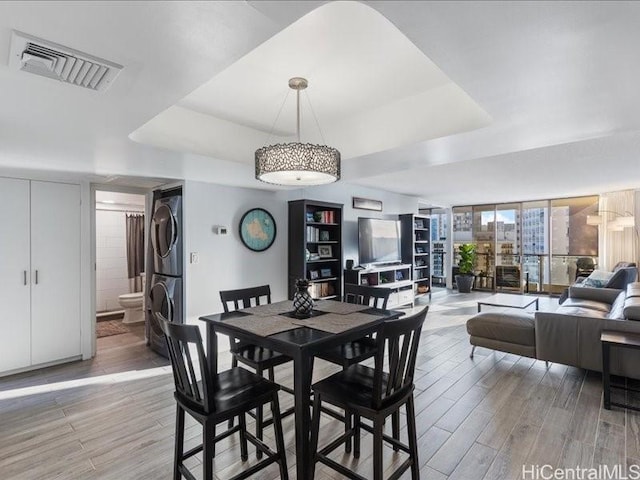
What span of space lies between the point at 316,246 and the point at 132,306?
10.4 ft

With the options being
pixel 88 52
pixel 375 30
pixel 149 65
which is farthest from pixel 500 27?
pixel 88 52

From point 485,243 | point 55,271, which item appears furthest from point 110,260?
point 485,243

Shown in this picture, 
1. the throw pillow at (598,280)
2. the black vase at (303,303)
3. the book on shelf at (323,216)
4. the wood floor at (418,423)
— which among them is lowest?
the wood floor at (418,423)

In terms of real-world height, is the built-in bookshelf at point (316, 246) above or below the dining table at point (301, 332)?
above

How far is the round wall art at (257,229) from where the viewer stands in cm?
448

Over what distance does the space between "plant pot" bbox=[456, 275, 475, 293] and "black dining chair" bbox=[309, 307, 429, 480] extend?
23.3 feet

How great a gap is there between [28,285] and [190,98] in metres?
2.85

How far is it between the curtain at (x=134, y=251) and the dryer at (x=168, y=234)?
2254mm

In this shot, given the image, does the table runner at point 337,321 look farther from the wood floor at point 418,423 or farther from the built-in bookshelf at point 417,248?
the built-in bookshelf at point 417,248

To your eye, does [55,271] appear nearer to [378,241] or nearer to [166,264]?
[166,264]

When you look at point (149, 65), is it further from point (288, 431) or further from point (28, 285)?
point (28, 285)

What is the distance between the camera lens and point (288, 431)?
242 cm

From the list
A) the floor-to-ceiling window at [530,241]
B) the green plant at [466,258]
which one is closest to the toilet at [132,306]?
the green plant at [466,258]

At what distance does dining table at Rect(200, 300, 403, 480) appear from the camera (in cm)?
174
